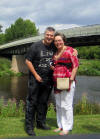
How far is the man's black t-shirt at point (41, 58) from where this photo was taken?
4.34 metres

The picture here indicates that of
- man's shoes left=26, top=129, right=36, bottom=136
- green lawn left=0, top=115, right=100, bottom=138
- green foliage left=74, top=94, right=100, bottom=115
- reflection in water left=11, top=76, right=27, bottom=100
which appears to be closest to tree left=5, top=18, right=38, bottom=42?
reflection in water left=11, top=76, right=27, bottom=100

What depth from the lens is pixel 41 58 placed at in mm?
4359

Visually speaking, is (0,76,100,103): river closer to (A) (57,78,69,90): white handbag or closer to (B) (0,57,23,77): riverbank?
(A) (57,78,69,90): white handbag

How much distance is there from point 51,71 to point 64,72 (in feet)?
1.06

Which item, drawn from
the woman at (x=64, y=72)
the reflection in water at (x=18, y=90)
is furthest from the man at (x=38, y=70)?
the reflection in water at (x=18, y=90)

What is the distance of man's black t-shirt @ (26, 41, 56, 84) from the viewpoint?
4336mm

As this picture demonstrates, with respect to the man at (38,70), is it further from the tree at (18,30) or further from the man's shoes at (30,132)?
the tree at (18,30)

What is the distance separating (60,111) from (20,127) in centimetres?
97

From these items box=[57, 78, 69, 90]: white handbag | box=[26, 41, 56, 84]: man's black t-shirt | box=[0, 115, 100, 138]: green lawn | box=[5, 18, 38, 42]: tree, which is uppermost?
box=[5, 18, 38, 42]: tree

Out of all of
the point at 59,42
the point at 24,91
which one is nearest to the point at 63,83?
the point at 59,42

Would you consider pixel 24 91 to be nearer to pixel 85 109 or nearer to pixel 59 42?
pixel 85 109

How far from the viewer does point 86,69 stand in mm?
49000

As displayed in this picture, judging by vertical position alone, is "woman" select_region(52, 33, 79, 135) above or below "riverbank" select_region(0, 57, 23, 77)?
above

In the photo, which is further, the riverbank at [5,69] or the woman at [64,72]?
the riverbank at [5,69]
